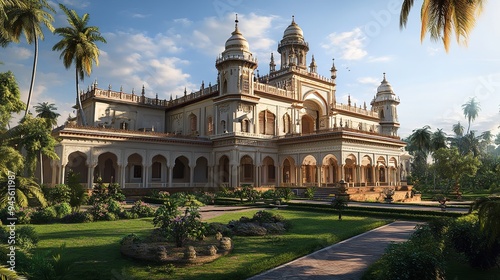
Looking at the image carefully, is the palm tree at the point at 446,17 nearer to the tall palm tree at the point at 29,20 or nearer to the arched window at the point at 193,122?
the tall palm tree at the point at 29,20

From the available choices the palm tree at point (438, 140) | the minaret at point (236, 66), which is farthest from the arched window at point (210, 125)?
the palm tree at point (438, 140)

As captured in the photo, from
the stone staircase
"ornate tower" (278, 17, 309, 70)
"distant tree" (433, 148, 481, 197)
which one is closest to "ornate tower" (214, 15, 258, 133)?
the stone staircase

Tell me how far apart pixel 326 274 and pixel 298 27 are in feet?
144

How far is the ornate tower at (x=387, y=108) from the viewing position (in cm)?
5616

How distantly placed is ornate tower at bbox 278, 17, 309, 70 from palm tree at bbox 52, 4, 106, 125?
23.3 meters

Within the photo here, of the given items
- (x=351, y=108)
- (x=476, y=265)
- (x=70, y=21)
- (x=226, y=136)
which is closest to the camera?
(x=476, y=265)

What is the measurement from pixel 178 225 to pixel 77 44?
1120 inches

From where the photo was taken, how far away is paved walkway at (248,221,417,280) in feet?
25.1

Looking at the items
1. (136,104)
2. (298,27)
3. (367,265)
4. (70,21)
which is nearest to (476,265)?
(367,265)

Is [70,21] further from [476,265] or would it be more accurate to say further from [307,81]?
[476,265]

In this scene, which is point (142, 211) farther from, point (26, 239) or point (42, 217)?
point (26, 239)

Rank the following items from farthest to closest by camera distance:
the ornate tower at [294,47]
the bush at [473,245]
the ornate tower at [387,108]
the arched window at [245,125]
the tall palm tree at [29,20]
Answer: the ornate tower at [387,108]
the ornate tower at [294,47]
the arched window at [245,125]
the tall palm tree at [29,20]
the bush at [473,245]

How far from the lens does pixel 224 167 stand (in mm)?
37906

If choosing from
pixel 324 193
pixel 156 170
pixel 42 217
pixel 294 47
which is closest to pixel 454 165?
pixel 324 193
